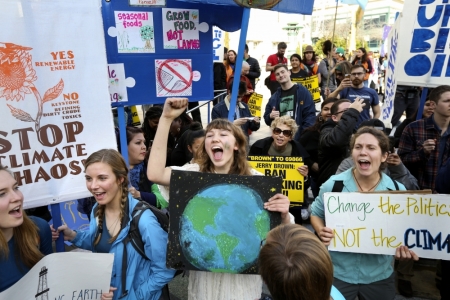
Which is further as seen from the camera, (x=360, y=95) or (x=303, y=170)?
(x=360, y=95)

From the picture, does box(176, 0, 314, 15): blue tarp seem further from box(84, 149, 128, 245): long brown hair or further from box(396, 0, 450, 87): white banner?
box(84, 149, 128, 245): long brown hair

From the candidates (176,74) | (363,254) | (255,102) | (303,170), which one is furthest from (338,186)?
(255,102)

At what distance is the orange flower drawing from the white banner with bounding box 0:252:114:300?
85 cm

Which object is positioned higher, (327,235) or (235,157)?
(235,157)

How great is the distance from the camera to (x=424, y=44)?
13.2 ft

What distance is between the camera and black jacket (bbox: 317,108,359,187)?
3469 mm

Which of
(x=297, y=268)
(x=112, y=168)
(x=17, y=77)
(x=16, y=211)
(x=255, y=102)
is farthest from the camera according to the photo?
(x=255, y=102)

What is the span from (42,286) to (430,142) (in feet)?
10.7

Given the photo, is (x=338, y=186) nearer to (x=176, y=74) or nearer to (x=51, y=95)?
(x=51, y=95)

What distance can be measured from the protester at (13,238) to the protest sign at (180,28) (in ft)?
6.93

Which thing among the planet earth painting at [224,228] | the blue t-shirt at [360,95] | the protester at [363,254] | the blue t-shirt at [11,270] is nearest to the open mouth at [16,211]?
the blue t-shirt at [11,270]

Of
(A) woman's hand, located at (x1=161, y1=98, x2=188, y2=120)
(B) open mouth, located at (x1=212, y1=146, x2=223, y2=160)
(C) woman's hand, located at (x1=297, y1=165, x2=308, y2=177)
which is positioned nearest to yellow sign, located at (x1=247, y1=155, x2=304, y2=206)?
(C) woman's hand, located at (x1=297, y1=165, x2=308, y2=177)

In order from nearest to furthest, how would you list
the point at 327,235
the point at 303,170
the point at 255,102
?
1. the point at 327,235
2. the point at 303,170
3. the point at 255,102

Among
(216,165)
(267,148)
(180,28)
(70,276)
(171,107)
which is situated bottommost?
(70,276)
